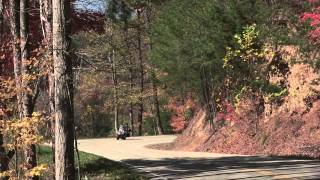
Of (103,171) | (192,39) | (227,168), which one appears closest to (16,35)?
(103,171)

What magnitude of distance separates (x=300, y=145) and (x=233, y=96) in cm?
685

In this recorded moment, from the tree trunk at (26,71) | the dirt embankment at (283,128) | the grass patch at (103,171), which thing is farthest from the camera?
the dirt embankment at (283,128)

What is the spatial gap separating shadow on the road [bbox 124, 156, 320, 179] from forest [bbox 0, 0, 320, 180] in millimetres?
2811

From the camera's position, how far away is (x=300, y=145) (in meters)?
22.8

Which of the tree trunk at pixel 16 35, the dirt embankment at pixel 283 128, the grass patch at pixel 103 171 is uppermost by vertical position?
the tree trunk at pixel 16 35

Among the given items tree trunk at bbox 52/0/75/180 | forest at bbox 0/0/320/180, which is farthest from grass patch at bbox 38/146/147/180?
tree trunk at bbox 52/0/75/180

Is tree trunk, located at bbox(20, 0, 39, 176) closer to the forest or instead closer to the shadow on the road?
the forest

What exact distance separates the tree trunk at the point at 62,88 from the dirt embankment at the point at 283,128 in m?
12.5

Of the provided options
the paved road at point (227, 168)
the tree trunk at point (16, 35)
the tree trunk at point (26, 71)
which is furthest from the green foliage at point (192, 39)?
the tree trunk at point (26, 71)

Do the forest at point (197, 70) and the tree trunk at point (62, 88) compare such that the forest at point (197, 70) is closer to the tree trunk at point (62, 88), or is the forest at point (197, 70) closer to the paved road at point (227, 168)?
the tree trunk at point (62, 88)

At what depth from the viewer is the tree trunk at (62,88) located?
35.3 feet

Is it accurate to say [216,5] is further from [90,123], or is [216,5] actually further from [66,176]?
[90,123]

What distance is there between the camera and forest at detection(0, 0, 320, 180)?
13008mm

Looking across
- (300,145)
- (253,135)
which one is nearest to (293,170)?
(300,145)
